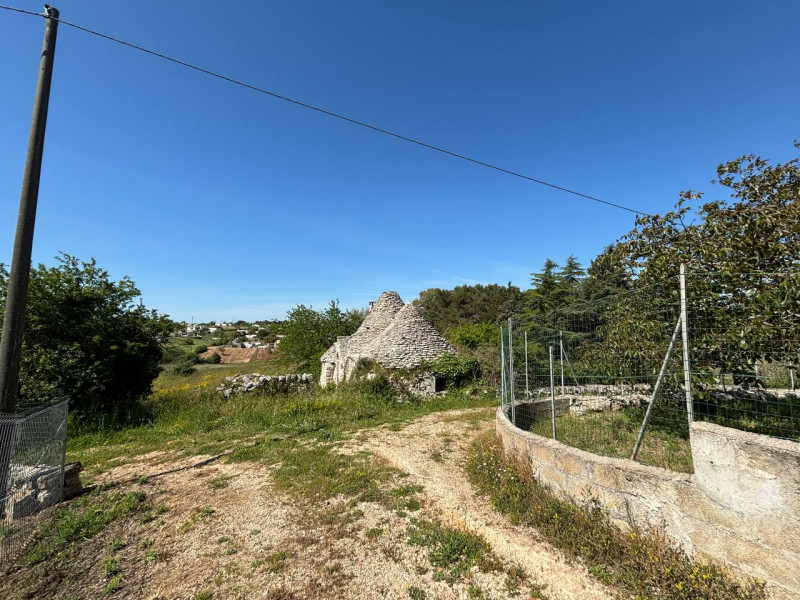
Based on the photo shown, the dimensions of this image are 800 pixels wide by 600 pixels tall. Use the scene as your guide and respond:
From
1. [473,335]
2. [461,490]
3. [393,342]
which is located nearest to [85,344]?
[393,342]

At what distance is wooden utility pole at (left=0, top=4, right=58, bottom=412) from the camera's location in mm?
4785

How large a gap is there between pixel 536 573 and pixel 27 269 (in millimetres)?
7790

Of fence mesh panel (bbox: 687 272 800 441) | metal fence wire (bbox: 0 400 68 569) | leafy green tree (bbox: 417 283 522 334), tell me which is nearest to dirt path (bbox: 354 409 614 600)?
fence mesh panel (bbox: 687 272 800 441)

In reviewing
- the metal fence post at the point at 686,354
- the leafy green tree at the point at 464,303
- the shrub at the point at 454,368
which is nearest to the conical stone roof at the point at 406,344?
the shrub at the point at 454,368

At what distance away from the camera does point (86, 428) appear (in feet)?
32.0

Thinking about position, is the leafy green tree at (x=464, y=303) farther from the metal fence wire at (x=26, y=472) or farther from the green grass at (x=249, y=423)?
the metal fence wire at (x=26, y=472)

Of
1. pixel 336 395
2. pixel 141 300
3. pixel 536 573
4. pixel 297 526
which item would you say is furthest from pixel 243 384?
pixel 536 573

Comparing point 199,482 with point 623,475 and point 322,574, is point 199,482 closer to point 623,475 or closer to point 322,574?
point 322,574

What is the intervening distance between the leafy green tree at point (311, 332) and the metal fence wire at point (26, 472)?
20.6 meters

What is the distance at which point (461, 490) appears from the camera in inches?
202

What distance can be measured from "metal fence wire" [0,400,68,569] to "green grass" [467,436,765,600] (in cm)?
608

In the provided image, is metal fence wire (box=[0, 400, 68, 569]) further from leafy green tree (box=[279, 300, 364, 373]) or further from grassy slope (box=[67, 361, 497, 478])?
leafy green tree (box=[279, 300, 364, 373])

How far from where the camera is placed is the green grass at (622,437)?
503cm

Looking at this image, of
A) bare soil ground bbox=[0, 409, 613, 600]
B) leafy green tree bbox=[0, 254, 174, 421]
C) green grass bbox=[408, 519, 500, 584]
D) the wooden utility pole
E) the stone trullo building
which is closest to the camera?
bare soil ground bbox=[0, 409, 613, 600]
